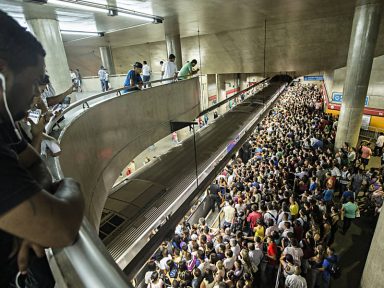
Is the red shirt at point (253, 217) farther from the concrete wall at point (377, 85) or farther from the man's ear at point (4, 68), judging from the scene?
the concrete wall at point (377, 85)

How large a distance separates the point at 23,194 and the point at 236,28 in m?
15.9

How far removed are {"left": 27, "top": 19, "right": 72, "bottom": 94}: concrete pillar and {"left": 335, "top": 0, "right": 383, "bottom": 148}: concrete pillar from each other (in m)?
10.6

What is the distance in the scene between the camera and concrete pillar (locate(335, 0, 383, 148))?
8.94 metres

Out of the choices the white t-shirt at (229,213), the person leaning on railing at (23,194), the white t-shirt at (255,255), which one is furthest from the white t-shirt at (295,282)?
the person leaning on railing at (23,194)

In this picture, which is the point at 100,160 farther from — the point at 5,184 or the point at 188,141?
the point at 5,184

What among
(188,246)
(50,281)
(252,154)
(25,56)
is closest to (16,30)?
(25,56)

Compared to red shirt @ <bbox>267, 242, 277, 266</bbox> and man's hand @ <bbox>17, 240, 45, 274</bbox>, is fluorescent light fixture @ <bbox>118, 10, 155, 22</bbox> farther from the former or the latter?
man's hand @ <bbox>17, 240, 45, 274</bbox>

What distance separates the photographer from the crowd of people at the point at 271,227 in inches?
188

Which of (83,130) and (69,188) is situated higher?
(69,188)

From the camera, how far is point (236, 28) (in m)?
14.4

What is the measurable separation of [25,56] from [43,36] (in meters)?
8.21

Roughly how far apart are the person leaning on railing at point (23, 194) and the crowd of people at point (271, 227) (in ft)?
13.8

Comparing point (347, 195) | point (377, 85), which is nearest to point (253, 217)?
point (347, 195)

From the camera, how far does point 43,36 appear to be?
7266mm
